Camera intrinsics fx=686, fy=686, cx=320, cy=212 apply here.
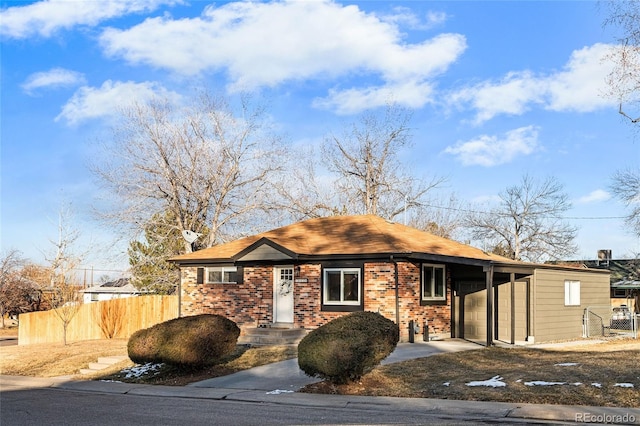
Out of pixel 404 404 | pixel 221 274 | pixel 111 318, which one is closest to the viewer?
pixel 404 404

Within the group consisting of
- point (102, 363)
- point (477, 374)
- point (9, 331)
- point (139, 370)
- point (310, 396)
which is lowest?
point (9, 331)

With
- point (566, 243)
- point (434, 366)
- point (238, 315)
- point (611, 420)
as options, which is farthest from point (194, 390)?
point (566, 243)

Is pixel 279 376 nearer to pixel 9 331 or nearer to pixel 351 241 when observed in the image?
pixel 351 241

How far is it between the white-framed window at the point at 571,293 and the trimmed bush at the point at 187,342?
14.1 metres

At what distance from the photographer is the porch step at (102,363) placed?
62.1 ft

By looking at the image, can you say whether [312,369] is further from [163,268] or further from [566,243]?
[566,243]

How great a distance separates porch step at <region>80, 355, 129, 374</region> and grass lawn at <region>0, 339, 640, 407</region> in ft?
1.28

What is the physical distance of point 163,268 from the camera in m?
36.4

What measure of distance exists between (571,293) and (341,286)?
9.29m

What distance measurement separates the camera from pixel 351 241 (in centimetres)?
2408

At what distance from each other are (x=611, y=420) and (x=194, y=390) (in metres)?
8.48

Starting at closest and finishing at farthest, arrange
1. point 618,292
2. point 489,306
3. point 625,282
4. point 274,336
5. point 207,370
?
1. point 207,370
2. point 489,306
3. point 274,336
4. point 625,282
5. point 618,292

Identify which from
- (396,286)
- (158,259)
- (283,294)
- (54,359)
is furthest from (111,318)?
(396,286)

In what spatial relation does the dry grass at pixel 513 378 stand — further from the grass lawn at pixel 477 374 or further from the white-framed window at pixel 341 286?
the white-framed window at pixel 341 286
